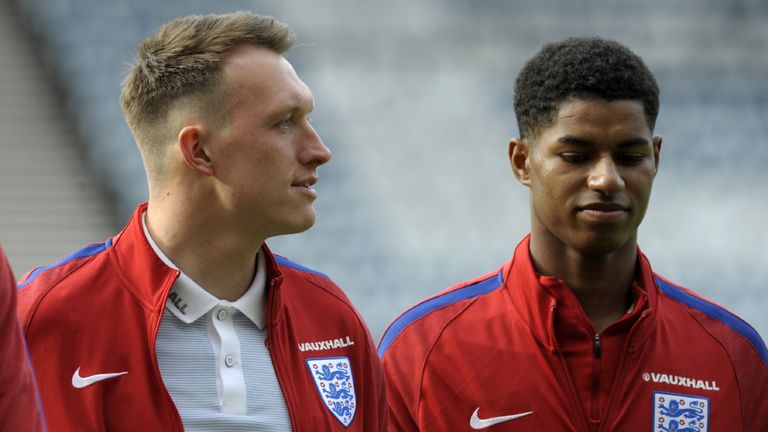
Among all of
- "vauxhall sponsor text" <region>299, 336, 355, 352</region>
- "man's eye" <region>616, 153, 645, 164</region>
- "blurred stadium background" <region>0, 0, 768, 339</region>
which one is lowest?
"vauxhall sponsor text" <region>299, 336, 355, 352</region>

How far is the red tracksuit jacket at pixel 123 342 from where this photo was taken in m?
2.24

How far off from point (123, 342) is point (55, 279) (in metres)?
0.19

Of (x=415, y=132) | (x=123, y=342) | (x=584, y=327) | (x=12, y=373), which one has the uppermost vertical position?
(x=415, y=132)

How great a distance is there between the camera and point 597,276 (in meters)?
2.92

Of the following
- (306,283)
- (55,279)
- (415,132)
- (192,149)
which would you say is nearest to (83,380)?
(55,279)

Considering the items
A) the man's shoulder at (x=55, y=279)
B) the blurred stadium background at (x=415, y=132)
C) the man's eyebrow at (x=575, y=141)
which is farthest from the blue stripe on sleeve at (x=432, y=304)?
the blurred stadium background at (x=415, y=132)

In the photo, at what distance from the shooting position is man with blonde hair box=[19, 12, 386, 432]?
230cm

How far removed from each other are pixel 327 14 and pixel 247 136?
18.6 ft

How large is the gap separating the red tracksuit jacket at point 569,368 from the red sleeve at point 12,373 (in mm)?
1220

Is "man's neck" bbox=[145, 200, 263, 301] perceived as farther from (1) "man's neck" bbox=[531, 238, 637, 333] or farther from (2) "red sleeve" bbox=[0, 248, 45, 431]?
(1) "man's neck" bbox=[531, 238, 637, 333]

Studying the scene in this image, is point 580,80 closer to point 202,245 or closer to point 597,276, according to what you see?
point 597,276

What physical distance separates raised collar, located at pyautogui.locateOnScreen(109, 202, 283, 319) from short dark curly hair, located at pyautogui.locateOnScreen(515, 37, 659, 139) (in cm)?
105

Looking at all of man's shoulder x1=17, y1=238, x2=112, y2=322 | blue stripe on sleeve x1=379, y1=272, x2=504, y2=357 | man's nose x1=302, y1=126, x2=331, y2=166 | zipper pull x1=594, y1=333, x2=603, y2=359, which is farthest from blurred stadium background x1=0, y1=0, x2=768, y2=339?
man's shoulder x1=17, y1=238, x2=112, y2=322

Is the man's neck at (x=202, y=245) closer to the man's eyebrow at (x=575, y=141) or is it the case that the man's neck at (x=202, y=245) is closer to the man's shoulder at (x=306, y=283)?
the man's shoulder at (x=306, y=283)
